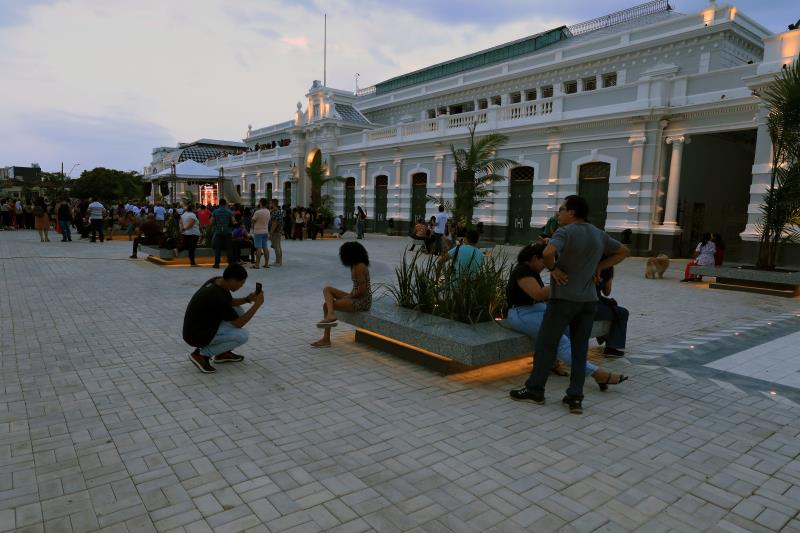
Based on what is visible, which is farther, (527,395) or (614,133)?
(614,133)

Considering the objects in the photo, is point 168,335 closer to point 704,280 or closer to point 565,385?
point 565,385

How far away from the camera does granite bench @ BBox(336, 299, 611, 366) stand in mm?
4727

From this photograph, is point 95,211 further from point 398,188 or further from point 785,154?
point 785,154

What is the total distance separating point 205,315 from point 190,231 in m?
8.62

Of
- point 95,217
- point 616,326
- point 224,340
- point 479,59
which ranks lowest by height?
point 224,340

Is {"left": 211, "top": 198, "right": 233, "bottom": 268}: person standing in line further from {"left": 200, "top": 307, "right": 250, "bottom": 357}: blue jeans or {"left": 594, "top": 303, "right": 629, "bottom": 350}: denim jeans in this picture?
{"left": 594, "top": 303, "right": 629, "bottom": 350}: denim jeans

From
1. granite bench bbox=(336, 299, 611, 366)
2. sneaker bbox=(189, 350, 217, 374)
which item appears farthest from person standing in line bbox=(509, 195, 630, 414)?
sneaker bbox=(189, 350, 217, 374)

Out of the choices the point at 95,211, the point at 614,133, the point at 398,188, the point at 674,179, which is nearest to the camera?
the point at 674,179

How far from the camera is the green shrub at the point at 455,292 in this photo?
576 cm

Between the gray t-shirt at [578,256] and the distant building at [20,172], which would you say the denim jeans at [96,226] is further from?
the distant building at [20,172]

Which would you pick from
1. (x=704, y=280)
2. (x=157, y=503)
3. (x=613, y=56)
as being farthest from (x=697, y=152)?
(x=157, y=503)

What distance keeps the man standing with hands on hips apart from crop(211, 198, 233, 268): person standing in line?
7010 millimetres

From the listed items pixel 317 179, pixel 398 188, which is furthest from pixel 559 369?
pixel 317 179

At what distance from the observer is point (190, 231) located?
509 inches
